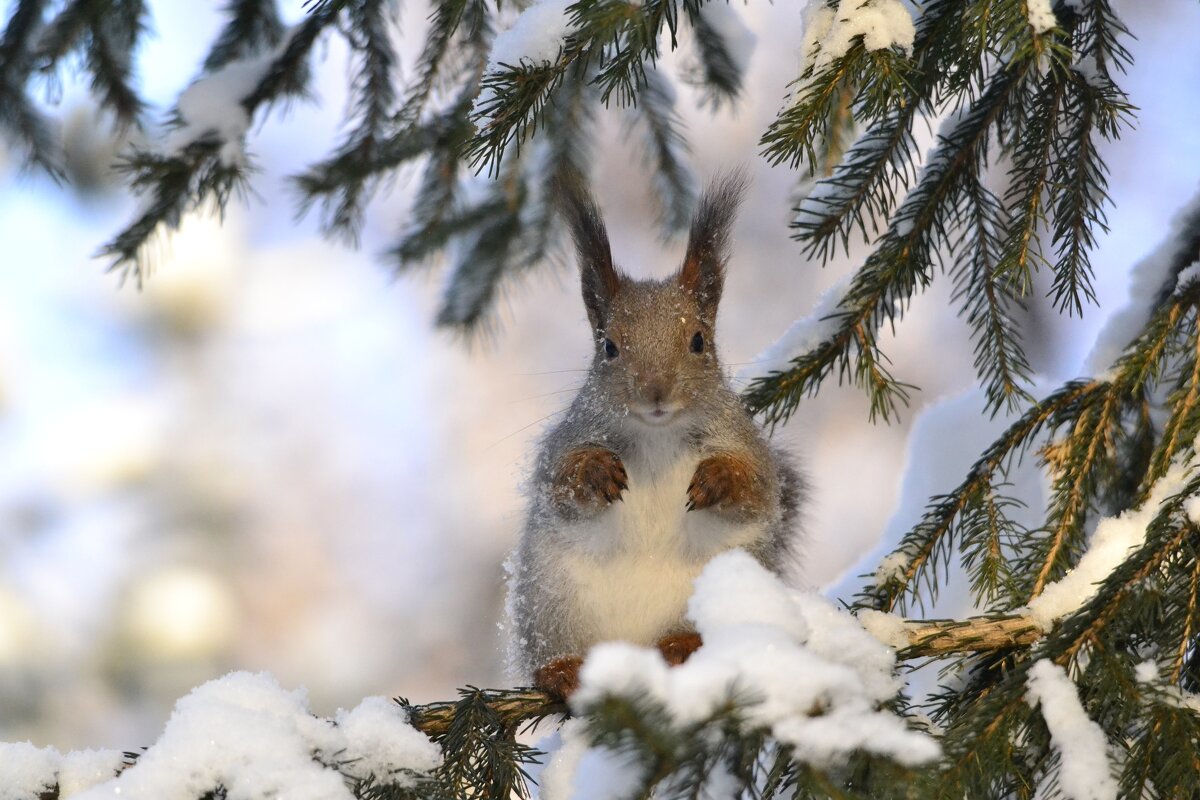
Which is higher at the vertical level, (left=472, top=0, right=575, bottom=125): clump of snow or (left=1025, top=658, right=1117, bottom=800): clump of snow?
(left=472, top=0, right=575, bottom=125): clump of snow

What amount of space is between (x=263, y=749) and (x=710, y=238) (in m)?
1.16

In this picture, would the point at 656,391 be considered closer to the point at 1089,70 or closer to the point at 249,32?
the point at 1089,70

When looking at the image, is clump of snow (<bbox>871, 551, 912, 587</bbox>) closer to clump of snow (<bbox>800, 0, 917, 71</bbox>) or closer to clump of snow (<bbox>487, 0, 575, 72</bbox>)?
clump of snow (<bbox>800, 0, 917, 71</bbox>)

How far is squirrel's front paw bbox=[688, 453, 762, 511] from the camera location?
63.3 inches

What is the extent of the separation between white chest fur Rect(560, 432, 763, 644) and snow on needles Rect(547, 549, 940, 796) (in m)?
0.63

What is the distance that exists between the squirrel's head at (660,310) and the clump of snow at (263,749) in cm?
71

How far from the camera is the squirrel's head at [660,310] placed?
1746 millimetres

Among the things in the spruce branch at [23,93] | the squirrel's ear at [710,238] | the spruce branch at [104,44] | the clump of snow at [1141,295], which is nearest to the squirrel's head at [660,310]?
the squirrel's ear at [710,238]

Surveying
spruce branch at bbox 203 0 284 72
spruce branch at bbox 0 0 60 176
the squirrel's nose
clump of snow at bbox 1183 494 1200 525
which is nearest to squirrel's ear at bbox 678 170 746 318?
the squirrel's nose

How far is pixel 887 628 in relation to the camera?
1219mm

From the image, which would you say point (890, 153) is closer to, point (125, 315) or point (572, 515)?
point (572, 515)

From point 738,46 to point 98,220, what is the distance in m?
2.67

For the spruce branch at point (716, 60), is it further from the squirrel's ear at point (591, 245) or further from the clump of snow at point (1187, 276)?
the clump of snow at point (1187, 276)

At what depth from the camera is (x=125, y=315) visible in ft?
14.6
